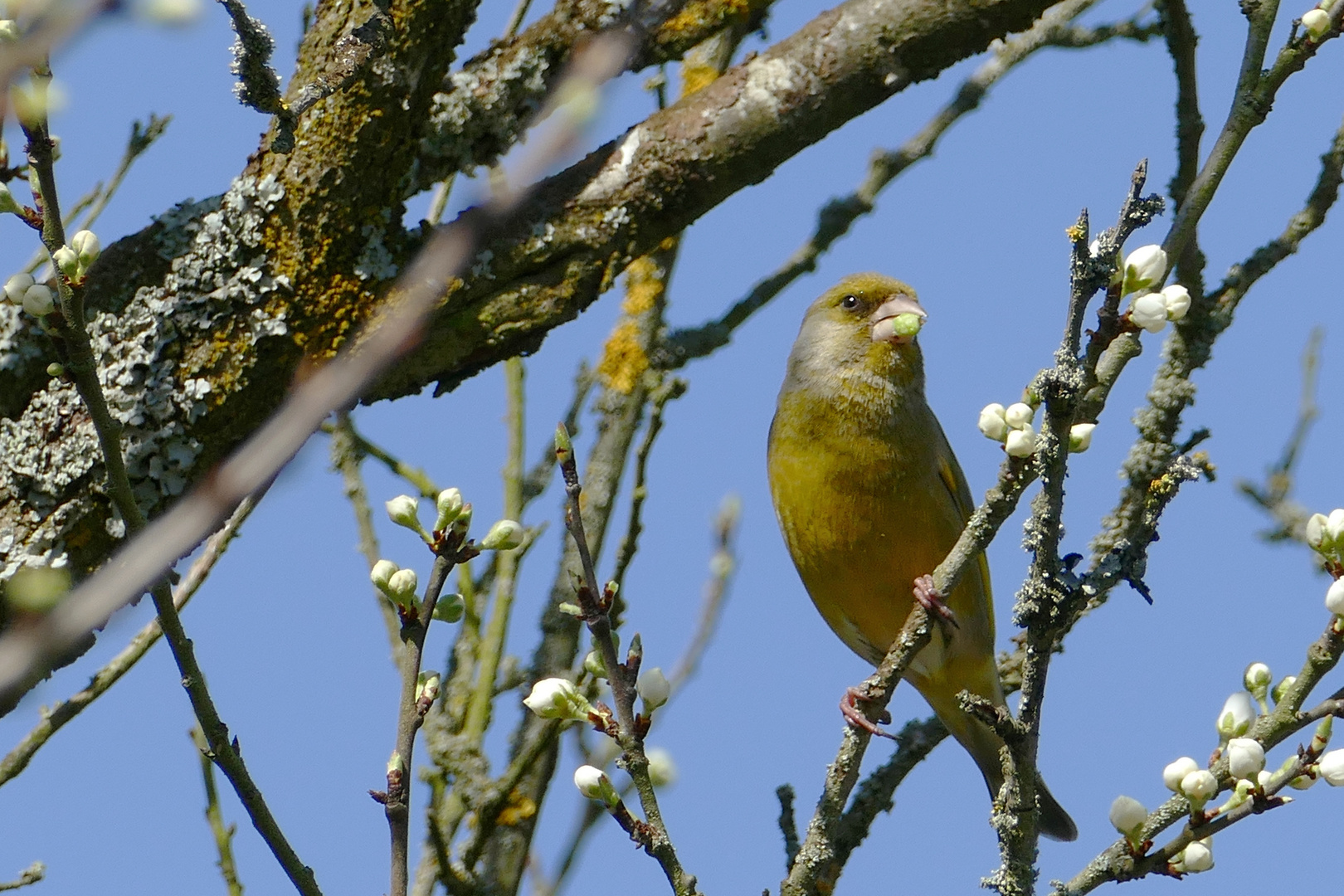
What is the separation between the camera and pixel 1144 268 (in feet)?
6.87

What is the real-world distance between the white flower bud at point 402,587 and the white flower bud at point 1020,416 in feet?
3.33

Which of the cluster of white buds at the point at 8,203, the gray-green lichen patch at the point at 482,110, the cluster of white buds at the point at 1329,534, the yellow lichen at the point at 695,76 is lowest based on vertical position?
the cluster of white buds at the point at 1329,534

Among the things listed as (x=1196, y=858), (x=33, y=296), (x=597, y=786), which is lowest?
(x=1196, y=858)

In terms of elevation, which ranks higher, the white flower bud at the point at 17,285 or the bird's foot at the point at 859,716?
the white flower bud at the point at 17,285

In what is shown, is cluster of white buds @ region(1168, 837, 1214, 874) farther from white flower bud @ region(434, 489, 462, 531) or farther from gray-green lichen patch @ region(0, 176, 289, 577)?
gray-green lichen patch @ region(0, 176, 289, 577)

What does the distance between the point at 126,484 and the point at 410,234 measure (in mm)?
1713

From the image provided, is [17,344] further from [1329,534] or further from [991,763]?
[991,763]

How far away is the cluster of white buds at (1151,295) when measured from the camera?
82.1 inches

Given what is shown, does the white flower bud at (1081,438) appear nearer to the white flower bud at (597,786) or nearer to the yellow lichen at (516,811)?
the white flower bud at (597,786)

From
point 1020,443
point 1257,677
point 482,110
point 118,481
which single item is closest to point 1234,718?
point 1257,677

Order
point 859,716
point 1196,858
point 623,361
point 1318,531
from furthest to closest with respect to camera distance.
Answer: point 623,361, point 859,716, point 1318,531, point 1196,858

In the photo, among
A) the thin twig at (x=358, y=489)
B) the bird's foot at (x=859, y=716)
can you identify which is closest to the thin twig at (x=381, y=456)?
the thin twig at (x=358, y=489)

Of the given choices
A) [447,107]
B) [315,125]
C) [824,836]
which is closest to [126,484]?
[824,836]

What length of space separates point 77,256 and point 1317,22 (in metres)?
2.17
